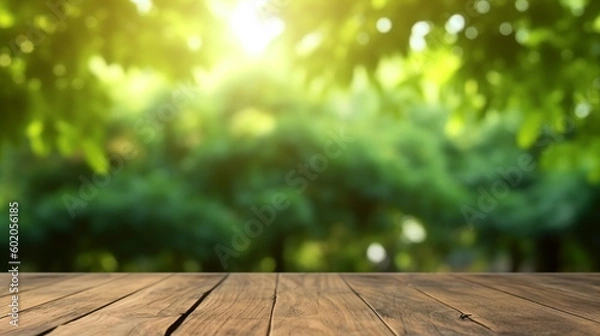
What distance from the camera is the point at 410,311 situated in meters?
2.10

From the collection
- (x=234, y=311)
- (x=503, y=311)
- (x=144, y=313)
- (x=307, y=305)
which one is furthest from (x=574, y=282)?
(x=144, y=313)

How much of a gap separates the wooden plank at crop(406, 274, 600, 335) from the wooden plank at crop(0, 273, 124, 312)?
125cm

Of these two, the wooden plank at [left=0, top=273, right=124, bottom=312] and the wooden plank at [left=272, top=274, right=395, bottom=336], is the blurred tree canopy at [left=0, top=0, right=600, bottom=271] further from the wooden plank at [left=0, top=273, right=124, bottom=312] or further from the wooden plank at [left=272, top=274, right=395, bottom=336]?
the wooden plank at [left=272, top=274, right=395, bottom=336]

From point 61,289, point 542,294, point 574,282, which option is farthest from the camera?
point 574,282

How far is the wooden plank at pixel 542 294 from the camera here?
215 cm

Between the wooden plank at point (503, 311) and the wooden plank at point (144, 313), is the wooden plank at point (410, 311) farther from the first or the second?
the wooden plank at point (144, 313)

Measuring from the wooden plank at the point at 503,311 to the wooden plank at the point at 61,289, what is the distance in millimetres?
1248

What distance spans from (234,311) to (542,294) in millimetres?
1095

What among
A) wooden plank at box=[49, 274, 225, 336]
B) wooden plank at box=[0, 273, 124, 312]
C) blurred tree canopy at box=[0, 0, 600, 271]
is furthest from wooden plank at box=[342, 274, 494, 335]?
blurred tree canopy at box=[0, 0, 600, 271]

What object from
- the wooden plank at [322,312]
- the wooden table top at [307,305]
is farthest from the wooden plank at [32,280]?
the wooden plank at [322,312]

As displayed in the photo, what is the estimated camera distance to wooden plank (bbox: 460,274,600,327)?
2.15 m

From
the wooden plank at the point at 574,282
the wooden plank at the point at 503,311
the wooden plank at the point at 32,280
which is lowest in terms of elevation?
the wooden plank at the point at 503,311

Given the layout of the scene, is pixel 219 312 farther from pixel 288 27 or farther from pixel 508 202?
pixel 508 202

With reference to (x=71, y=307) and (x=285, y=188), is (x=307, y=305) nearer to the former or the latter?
(x=71, y=307)
